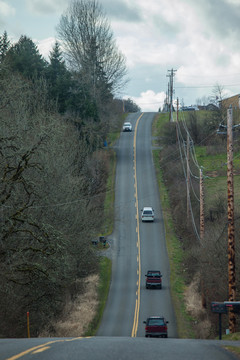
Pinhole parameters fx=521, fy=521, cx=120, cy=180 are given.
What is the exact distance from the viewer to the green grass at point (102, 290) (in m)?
31.5

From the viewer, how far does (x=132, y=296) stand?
128ft

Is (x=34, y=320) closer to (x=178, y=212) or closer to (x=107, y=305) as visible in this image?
(x=107, y=305)

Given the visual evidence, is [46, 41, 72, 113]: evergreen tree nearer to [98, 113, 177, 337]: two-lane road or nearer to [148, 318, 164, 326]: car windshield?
[98, 113, 177, 337]: two-lane road

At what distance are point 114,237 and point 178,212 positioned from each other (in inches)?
317

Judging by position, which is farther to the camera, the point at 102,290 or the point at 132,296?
the point at 102,290

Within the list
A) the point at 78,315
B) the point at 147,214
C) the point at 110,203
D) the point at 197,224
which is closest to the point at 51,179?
the point at 78,315

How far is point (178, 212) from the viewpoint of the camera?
5709 cm

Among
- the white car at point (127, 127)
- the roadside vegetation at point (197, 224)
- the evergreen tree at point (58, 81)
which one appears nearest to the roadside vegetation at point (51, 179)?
the evergreen tree at point (58, 81)

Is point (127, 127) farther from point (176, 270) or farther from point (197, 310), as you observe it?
point (197, 310)

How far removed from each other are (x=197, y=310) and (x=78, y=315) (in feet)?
25.7

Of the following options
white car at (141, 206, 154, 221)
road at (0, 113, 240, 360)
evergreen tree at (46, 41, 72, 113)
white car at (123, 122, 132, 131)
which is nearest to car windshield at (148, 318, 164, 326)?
road at (0, 113, 240, 360)

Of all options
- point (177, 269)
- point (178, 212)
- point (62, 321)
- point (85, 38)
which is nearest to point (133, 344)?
point (62, 321)

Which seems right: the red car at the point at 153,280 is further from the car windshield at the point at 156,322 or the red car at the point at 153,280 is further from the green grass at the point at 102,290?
the car windshield at the point at 156,322

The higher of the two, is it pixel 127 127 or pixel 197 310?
pixel 127 127
